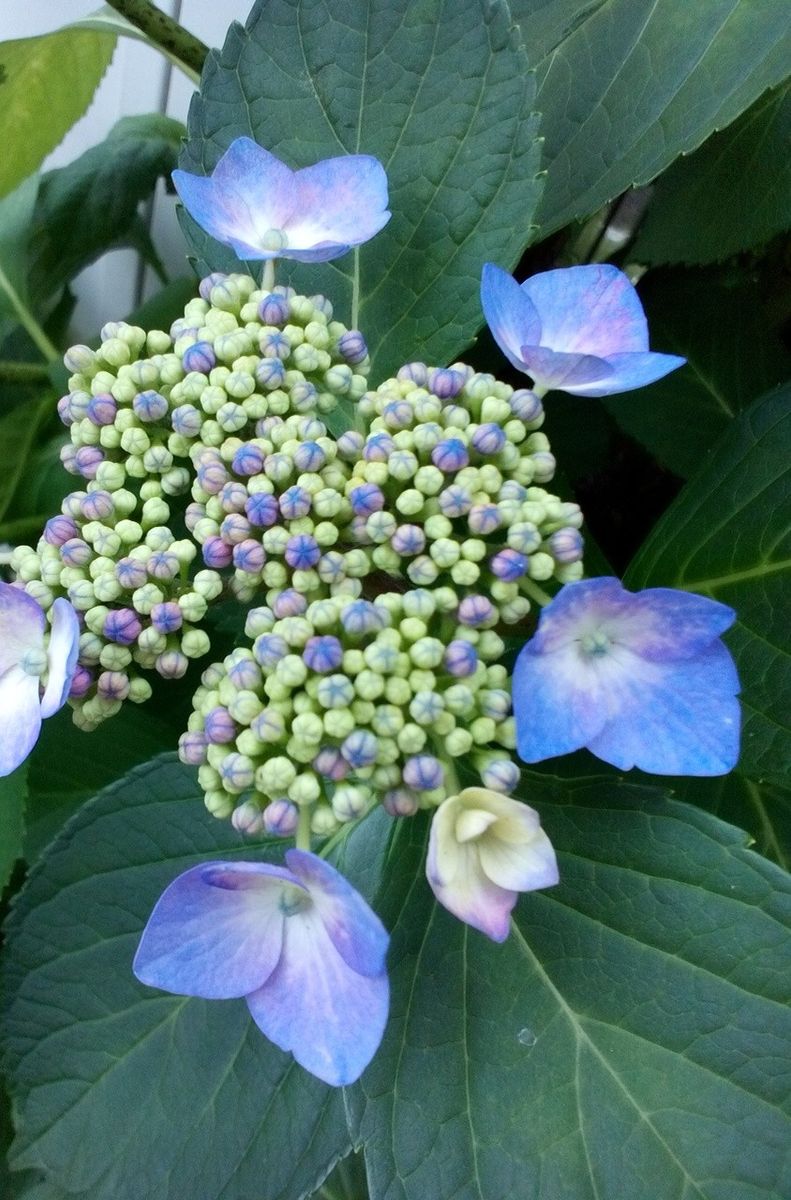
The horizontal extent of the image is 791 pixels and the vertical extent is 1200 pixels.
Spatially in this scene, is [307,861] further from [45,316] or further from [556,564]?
[45,316]

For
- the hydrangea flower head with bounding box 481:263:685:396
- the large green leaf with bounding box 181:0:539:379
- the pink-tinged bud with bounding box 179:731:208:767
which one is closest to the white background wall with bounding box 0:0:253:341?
the large green leaf with bounding box 181:0:539:379

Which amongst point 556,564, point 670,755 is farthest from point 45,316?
point 670,755

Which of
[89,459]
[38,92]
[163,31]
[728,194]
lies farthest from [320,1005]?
[38,92]

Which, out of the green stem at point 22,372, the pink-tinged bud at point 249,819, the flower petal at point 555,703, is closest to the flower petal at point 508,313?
the flower petal at point 555,703

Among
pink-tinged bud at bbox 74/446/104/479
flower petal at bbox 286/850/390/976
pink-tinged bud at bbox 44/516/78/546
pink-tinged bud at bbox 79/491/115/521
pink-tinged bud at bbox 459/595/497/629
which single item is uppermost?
pink-tinged bud at bbox 74/446/104/479

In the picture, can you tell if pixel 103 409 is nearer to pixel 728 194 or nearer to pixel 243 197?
pixel 243 197

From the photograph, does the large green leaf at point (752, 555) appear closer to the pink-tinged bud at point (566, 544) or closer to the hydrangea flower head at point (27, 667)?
the pink-tinged bud at point (566, 544)

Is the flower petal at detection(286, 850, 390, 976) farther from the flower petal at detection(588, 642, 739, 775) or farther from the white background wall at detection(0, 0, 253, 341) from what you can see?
the white background wall at detection(0, 0, 253, 341)
